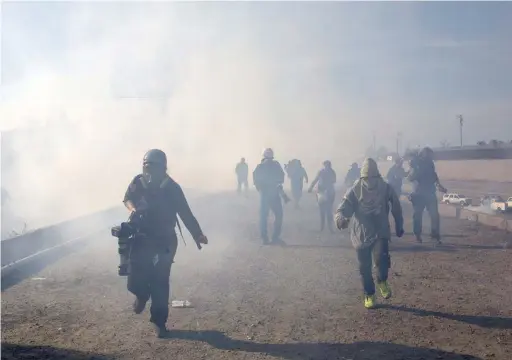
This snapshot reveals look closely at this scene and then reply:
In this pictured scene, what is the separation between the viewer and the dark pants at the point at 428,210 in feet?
34.3

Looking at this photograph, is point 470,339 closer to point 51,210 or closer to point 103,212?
point 103,212

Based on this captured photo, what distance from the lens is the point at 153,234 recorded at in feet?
17.5

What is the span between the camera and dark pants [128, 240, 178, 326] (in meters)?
5.29

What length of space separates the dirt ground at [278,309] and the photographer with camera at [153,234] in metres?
0.42

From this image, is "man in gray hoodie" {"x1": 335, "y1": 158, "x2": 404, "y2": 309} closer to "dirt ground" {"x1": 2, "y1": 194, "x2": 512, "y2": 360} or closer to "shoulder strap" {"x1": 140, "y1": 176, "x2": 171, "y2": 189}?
"dirt ground" {"x1": 2, "y1": 194, "x2": 512, "y2": 360}

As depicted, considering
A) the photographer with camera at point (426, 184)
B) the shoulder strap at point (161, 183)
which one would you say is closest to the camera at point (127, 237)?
the shoulder strap at point (161, 183)

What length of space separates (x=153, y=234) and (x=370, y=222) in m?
2.53

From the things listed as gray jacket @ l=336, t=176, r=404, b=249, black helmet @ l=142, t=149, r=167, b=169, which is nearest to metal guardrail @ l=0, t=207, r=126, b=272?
black helmet @ l=142, t=149, r=167, b=169

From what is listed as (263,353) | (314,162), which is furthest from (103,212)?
(314,162)

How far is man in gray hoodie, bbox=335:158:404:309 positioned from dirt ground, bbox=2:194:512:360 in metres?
0.35

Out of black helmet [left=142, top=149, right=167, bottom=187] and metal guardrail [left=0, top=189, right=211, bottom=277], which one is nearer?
black helmet [left=142, top=149, right=167, bottom=187]

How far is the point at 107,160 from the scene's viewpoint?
26719 mm

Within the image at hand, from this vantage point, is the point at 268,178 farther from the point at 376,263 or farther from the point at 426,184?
the point at 376,263

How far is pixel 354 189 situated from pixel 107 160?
22.1 meters
